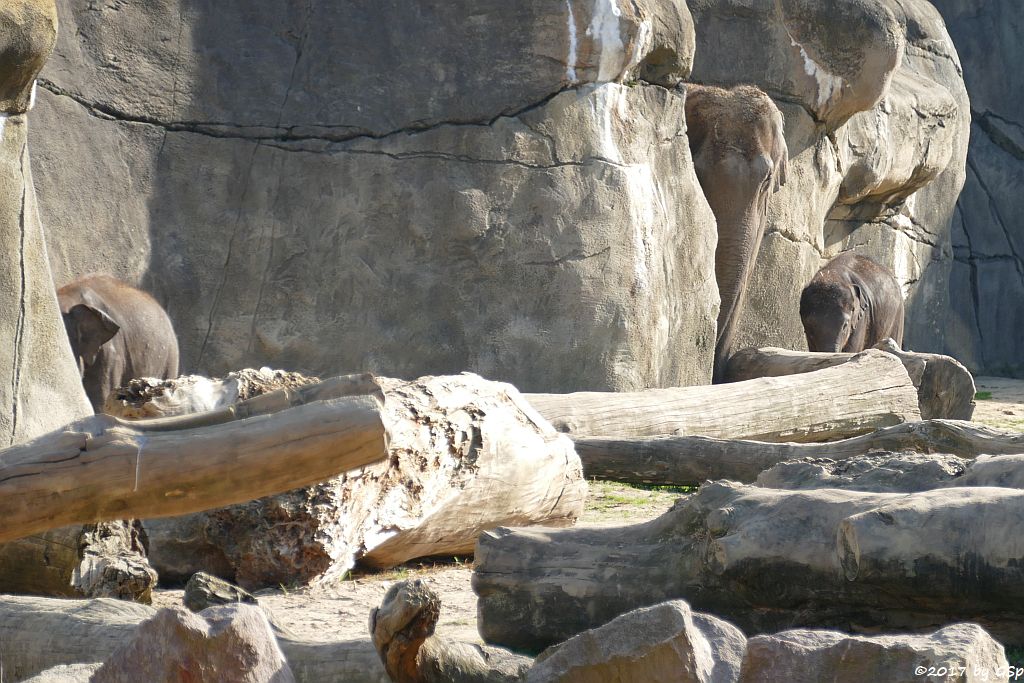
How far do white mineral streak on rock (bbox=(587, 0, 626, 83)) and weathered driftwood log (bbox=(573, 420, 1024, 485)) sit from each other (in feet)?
7.83

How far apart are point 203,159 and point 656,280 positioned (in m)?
2.73

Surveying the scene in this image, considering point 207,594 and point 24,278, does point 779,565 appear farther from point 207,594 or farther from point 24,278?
point 24,278

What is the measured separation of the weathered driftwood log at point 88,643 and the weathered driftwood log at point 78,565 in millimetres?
525

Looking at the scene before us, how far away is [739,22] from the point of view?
32.3 feet

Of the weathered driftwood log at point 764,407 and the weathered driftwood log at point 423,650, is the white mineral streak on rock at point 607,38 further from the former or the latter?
the weathered driftwood log at point 423,650

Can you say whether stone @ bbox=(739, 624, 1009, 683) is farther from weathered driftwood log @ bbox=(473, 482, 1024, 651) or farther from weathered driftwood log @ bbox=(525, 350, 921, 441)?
weathered driftwood log @ bbox=(525, 350, 921, 441)

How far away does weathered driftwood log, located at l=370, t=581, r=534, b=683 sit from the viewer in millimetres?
2129

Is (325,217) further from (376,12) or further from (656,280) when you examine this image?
Answer: (656,280)

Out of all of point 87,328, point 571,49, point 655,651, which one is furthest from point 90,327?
point 655,651

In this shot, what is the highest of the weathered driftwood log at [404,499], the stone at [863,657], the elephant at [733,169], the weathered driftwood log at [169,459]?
the elephant at [733,169]

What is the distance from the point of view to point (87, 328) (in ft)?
19.4

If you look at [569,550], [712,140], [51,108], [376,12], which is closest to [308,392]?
[569,550]

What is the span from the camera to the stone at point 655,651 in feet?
6.29

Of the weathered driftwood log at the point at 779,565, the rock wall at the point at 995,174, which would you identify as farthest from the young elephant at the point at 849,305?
the weathered driftwood log at the point at 779,565
